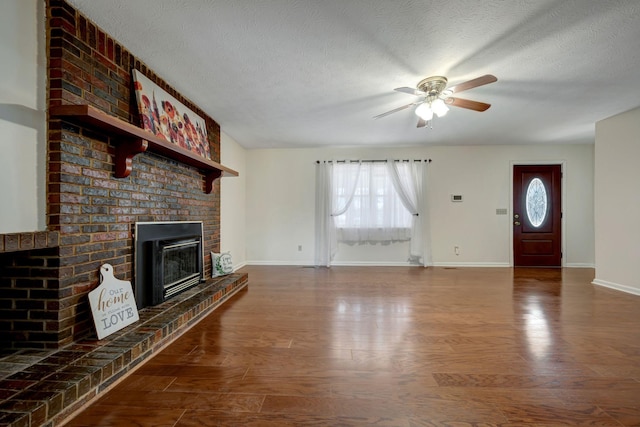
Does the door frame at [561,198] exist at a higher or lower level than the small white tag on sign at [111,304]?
Answer: higher

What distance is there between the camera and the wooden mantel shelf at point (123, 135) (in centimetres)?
160

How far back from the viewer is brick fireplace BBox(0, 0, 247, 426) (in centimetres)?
144

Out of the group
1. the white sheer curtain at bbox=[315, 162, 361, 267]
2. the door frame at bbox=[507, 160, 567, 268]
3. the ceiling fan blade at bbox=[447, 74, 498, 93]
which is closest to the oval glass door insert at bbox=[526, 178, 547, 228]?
the door frame at bbox=[507, 160, 567, 268]

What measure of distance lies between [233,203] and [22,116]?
3.36 metres

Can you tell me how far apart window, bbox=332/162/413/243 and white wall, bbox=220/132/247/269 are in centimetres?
182

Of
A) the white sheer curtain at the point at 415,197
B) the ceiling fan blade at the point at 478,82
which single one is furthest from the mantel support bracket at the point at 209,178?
the white sheer curtain at the point at 415,197

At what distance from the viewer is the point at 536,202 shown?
522cm

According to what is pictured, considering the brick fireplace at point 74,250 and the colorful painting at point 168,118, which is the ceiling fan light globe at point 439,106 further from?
the brick fireplace at point 74,250

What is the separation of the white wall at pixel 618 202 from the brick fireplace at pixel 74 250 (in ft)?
17.5

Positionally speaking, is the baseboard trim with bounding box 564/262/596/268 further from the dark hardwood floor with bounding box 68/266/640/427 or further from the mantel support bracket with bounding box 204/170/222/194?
the mantel support bracket with bounding box 204/170/222/194

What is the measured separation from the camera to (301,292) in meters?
3.48

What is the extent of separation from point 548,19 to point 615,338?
2457mm

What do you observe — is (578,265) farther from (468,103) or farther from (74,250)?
(74,250)

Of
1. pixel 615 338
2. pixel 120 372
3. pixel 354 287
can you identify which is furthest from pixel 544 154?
pixel 120 372
